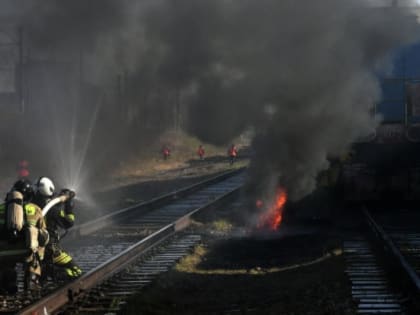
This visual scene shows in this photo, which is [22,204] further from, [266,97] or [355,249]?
[266,97]

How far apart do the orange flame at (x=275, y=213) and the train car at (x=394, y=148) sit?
1959 millimetres

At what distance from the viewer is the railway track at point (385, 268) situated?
21.3 ft

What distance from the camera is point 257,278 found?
8312mm

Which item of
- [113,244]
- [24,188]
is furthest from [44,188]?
[113,244]

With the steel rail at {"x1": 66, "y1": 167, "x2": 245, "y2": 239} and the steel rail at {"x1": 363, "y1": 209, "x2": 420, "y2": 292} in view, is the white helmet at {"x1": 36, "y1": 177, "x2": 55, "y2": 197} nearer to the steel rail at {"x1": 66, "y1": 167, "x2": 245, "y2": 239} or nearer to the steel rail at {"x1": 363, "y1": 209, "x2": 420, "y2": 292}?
the steel rail at {"x1": 363, "y1": 209, "x2": 420, "y2": 292}

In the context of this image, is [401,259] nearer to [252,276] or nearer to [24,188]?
[252,276]

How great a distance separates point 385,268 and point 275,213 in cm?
474

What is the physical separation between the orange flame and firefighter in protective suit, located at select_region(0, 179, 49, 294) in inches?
257

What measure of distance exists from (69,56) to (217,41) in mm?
3510

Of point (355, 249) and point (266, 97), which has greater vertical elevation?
point (266, 97)

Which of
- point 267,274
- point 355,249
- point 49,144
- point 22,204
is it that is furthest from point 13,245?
point 49,144

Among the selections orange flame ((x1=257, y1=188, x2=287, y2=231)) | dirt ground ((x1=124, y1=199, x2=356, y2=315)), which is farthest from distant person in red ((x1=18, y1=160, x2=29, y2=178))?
orange flame ((x1=257, y1=188, x2=287, y2=231))

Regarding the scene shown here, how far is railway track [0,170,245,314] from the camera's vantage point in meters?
6.67

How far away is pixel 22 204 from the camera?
662 centimetres
